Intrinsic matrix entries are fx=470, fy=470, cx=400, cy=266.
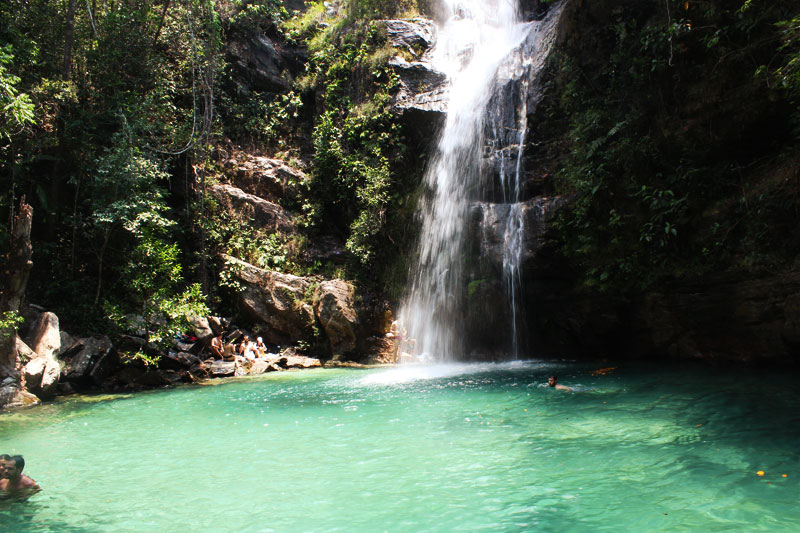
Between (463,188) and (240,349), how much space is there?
316 inches

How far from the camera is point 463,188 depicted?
1416cm

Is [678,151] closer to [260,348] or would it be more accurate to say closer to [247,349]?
[260,348]

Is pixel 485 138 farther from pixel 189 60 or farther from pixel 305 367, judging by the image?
pixel 189 60

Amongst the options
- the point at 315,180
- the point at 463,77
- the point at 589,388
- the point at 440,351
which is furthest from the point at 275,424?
the point at 463,77

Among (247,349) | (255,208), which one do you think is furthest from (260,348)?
(255,208)

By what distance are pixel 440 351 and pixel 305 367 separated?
390 centimetres

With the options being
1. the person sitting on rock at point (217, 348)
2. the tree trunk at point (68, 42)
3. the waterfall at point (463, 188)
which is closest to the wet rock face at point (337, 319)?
the waterfall at point (463, 188)

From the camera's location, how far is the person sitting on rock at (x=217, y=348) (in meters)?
12.7

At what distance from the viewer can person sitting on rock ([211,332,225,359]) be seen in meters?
12.7

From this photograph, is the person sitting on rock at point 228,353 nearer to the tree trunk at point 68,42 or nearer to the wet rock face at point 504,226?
the wet rock face at point 504,226

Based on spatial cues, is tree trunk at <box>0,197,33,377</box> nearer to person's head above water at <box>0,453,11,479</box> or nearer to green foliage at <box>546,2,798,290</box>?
person's head above water at <box>0,453,11,479</box>

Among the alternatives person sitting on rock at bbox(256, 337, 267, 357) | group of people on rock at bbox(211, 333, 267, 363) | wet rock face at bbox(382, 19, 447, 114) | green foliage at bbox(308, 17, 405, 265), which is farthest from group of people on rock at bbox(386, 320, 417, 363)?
wet rock face at bbox(382, 19, 447, 114)

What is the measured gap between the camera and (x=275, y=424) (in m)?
6.64

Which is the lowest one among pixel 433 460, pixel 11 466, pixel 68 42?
pixel 433 460
